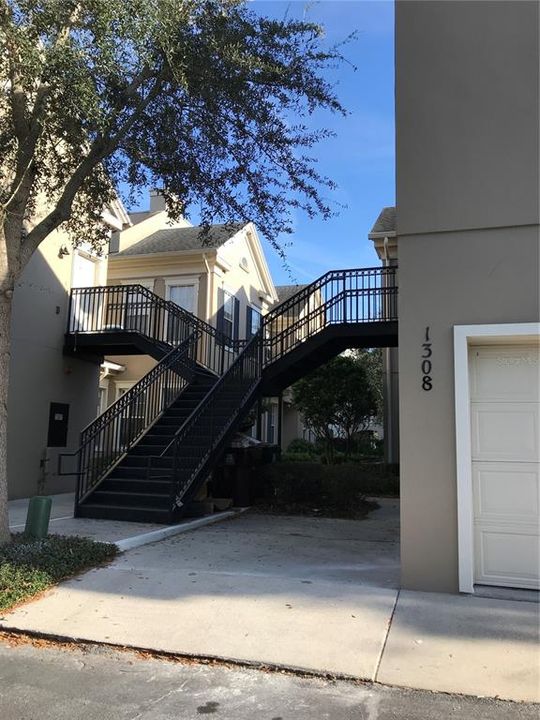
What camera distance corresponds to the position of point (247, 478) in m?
12.3

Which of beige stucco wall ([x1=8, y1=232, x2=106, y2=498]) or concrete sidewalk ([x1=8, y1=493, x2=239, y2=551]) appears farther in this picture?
beige stucco wall ([x1=8, y1=232, x2=106, y2=498])

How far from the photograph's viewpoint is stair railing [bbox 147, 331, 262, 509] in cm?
984

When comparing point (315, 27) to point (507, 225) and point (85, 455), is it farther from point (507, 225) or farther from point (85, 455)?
point (85, 455)

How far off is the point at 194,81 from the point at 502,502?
693 centimetres

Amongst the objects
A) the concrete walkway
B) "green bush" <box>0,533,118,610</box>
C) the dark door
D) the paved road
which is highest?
the dark door

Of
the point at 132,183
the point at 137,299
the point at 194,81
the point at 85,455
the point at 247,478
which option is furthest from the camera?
the point at 137,299

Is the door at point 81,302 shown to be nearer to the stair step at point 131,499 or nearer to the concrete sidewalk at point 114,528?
the concrete sidewalk at point 114,528

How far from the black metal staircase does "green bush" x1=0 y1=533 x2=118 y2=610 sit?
2197 mm

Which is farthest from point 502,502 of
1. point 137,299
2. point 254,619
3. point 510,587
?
point 137,299

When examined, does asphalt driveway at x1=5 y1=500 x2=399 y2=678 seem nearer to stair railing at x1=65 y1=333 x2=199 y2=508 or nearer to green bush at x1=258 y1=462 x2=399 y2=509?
stair railing at x1=65 y1=333 x2=199 y2=508

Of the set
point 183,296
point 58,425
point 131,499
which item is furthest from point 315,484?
point 183,296

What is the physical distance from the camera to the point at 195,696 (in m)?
3.80

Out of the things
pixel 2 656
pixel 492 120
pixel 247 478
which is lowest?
pixel 2 656

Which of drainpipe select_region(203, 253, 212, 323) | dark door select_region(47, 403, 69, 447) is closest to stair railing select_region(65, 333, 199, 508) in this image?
dark door select_region(47, 403, 69, 447)
